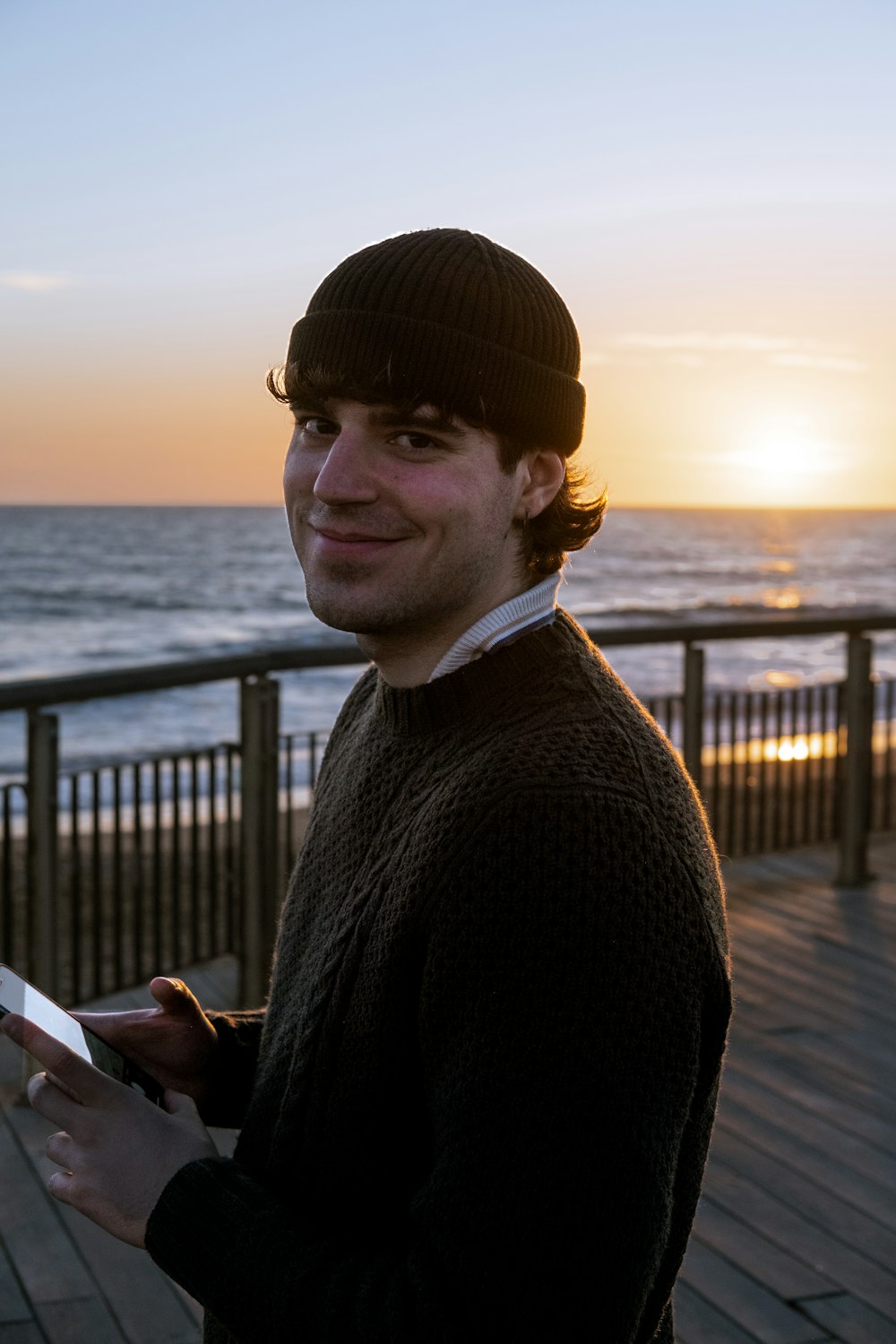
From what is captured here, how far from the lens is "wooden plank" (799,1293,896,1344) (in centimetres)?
228

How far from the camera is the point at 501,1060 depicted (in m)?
0.83

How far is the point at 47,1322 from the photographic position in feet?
7.67

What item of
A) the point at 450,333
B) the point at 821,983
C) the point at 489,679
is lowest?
the point at 821,983

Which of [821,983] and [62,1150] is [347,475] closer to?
[62,1150]

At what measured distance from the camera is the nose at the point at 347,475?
1072 millimetres

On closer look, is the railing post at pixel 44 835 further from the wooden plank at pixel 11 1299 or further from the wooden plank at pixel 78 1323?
the wooden plank at pixel 78 1323

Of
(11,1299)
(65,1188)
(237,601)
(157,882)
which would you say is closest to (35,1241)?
(11,1299)

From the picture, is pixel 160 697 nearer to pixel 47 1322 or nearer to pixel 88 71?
pixel 88 71

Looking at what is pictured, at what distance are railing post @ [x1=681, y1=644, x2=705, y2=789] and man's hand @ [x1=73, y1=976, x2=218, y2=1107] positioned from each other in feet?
11.7

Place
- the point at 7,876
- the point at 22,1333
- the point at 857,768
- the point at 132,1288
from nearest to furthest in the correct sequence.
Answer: the point at 22,1333
the point at 132,1288
the point at 7,876
the point at 857,768

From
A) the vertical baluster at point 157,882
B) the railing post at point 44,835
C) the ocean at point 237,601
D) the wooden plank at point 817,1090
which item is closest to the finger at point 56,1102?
the railing post at point 44,835

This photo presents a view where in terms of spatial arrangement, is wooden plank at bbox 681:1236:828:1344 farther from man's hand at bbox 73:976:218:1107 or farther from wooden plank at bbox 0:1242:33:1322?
man's hand at bbox 73:976:218:1107

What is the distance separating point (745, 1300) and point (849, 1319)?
0.62 feet

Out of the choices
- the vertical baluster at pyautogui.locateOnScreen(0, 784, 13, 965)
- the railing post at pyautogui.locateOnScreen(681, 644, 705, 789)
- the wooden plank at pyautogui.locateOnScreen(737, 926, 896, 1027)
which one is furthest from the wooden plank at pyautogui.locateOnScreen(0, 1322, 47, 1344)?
the railing post at pyautogui.locateOnScreen(681, 644, 705, 789)
